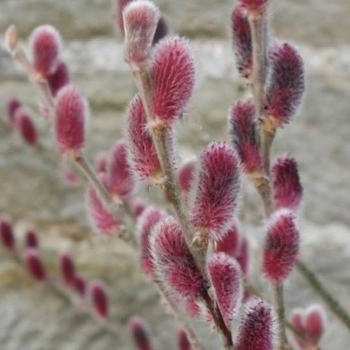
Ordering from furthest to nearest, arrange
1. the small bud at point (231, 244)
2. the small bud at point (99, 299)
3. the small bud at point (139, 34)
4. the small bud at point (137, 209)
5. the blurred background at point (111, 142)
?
1. the blurred background at point (111, 142)
2. the small bud at point (99, 299)
3. the small bud at point (137, 209)
4. the small bud at point (231, 244)
5. the small bud at point (139, 34)

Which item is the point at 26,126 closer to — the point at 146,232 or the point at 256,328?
the point at 146,232

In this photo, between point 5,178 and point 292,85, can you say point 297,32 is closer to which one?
point 5,178

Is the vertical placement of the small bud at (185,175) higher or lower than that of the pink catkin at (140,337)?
higher

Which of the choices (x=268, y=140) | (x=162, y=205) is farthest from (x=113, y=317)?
(x=268, y=140)

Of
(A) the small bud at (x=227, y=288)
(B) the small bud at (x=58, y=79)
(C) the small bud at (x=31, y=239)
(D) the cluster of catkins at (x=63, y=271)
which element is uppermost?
(B) the small bud at (x=58, y=79)

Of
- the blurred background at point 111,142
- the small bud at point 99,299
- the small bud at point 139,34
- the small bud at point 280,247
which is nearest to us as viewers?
the small bud at point 139,34

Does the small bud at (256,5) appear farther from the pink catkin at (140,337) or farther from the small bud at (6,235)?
the small bud at (6,235)

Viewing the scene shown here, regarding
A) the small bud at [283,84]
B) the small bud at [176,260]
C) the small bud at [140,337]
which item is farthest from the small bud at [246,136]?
the small bud at [140,337]
